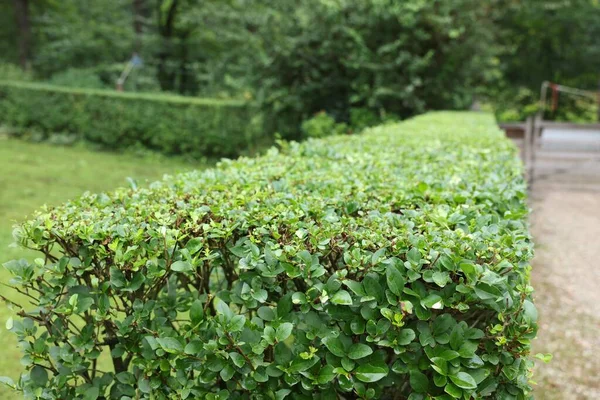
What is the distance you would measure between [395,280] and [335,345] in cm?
30

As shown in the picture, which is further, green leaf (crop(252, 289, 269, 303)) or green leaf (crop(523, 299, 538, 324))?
green leaf (crop(252, 289, 269, 303))

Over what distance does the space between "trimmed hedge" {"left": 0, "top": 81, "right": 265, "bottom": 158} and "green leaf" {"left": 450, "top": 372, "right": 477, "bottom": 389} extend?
10.7m

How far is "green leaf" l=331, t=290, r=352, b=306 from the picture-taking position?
5.81 feet

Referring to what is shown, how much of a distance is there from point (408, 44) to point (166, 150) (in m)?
6.42

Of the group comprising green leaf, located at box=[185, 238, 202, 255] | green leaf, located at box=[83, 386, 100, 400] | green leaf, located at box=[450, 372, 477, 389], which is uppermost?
green leaf, located at box=[185, 238, 202, 255]

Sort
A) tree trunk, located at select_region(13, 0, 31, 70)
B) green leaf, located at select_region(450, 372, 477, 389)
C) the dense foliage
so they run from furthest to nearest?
tree trunk, located at select_region(13, 0, 31, 70)
the dense foliage
green leaf, located at select_region(450, 372, 477, 389)

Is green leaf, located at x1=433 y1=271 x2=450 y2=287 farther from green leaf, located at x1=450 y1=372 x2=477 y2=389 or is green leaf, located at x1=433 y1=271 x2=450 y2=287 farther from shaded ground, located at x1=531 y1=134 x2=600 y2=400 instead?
shaded ground, located at x1=531 y1=134 x2=600 y2=400

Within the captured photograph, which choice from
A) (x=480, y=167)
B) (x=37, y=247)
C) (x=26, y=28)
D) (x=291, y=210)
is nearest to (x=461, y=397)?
(x=291, y=210)

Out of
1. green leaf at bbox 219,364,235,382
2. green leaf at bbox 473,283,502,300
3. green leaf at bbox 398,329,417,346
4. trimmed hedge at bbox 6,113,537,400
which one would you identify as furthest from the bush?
green leaf at bbox 473,283,502,300

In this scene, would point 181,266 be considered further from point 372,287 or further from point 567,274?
point 567,274

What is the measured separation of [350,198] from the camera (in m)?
2.53

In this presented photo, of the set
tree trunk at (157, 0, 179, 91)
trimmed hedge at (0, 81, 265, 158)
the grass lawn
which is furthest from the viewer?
tree trunk at (157, 0, 179, 91)

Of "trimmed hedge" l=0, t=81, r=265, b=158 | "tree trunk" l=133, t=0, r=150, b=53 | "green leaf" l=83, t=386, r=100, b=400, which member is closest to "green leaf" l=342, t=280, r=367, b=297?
"green leaf" l=83, t=386, r=100, b=400

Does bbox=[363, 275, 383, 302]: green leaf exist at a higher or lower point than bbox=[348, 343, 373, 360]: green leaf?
higher
